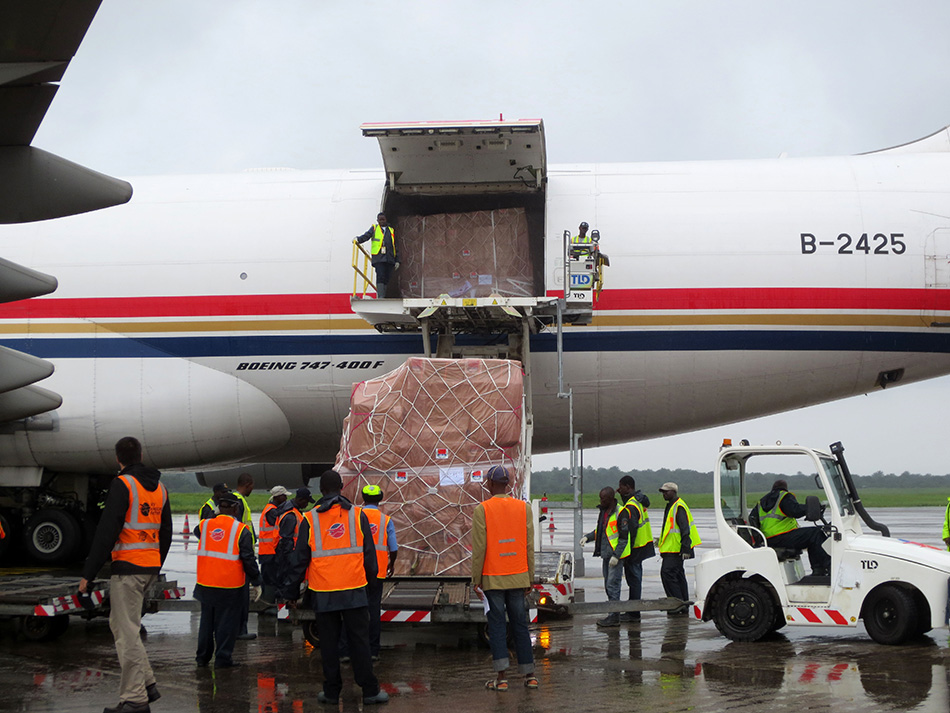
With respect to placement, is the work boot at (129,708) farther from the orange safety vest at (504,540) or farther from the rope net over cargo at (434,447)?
the rope net over cargo at (434,447)

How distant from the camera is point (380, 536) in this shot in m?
9.42

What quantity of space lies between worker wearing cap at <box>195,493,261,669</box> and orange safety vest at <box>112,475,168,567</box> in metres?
1.98

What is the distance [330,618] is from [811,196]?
30.5ft

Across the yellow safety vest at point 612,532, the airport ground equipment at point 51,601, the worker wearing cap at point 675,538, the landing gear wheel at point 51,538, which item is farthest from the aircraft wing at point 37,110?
the landing gear wheel at point 51,538

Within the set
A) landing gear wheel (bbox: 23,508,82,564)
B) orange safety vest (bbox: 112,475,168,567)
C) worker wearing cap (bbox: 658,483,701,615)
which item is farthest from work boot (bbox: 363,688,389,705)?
landing gear wheel (bbox: 23,508,82,564)

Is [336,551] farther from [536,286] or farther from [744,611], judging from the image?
[536,286]

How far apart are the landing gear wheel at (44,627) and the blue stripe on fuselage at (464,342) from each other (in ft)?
13.5

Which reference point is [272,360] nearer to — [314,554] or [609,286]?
[609,286]

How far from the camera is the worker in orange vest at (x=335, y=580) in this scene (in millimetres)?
7711

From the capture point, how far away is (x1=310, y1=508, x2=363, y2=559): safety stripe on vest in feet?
25.6

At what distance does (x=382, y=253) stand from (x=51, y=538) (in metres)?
6.17

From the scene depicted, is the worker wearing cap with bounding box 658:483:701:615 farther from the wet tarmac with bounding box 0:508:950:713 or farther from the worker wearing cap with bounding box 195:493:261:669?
the worker wearing cap with bounding box 195:493:261:669

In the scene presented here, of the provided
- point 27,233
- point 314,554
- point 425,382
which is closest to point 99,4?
point 314,554

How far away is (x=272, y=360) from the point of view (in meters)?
14.1
